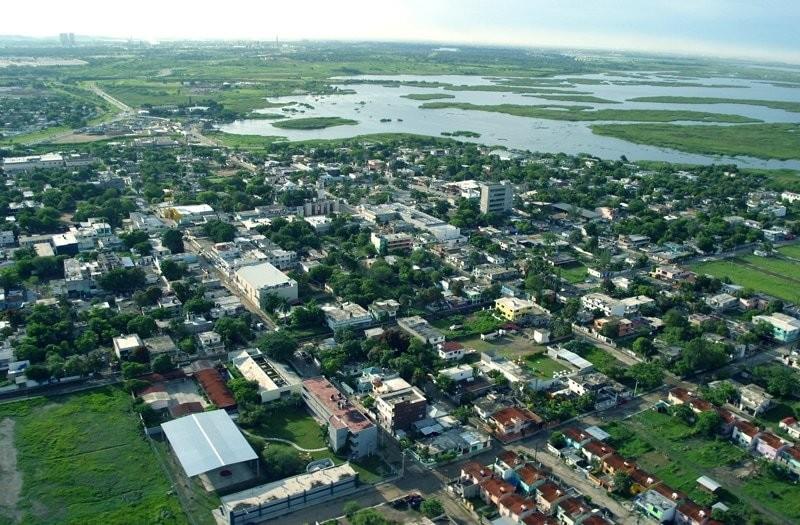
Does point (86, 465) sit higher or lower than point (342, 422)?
lower

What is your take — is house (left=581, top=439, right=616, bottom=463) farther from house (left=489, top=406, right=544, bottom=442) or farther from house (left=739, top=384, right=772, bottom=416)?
house (left=739, top=384, right=772, bottom=416)

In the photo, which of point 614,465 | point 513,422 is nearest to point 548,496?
point 614,465

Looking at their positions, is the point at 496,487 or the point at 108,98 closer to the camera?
the point at 496,487

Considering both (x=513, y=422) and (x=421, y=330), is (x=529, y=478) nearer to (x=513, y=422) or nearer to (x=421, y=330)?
(x=513, y=422)

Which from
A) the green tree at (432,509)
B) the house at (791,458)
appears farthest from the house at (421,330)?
the house at (791,458)

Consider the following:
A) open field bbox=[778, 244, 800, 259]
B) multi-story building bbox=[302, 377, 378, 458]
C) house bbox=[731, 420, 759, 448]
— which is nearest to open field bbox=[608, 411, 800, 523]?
house bbox=[731, 420, 759, 448]

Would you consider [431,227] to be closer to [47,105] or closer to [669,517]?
[669,517]
